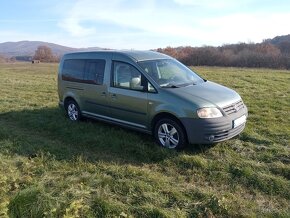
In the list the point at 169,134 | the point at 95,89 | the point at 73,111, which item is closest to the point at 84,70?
the point at 95,89

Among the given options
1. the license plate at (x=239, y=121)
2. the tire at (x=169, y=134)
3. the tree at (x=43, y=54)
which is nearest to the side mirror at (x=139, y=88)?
the tire at (x=169, y=134)

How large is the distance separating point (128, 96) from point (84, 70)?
1831 millimetres

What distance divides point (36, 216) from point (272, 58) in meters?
42.0

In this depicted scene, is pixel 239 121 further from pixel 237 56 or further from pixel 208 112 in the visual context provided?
pixel 237 56

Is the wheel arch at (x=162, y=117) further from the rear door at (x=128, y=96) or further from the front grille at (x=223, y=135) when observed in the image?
the front grille at (x=223, y=135)

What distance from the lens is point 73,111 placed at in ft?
28.3

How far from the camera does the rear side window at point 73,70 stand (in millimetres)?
8305

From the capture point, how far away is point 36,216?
13.3ft

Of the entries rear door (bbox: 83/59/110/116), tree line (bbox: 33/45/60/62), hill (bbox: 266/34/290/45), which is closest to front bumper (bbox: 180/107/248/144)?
rear door (bbox: 83/59/110/116)

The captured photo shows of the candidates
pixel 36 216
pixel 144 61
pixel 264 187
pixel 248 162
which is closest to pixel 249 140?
pixel 248 162

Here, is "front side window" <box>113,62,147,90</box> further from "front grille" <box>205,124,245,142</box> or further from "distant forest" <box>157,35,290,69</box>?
"distant forest" <box>157,35,290,69</box>

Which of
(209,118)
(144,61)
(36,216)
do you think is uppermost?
(144,61)

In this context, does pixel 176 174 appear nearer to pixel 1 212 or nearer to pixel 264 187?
pixel 264 187

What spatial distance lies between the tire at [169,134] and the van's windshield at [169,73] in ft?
2.49
